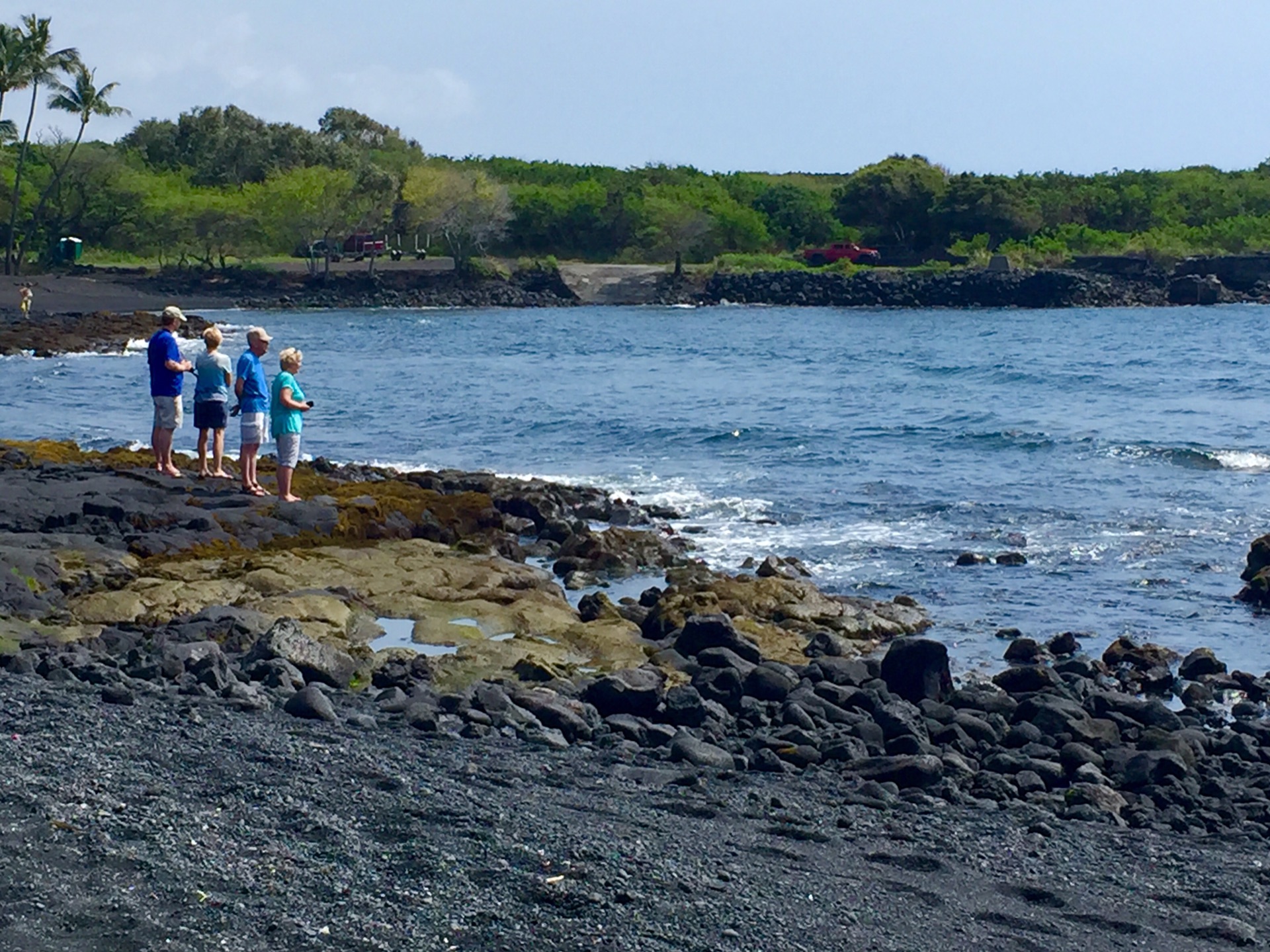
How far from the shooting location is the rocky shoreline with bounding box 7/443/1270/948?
239 inches

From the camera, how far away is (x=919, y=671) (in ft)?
34.8

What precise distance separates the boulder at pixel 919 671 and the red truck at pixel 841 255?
7838cm

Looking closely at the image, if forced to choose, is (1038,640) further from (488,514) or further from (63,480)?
(63,480)

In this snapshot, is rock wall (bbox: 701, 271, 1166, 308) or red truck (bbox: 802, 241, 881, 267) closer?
rock wall (bbox: 701, 271, 1166, 308)

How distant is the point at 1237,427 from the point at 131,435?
19046 mm

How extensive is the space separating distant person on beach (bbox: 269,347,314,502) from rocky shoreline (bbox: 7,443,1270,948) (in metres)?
0.54

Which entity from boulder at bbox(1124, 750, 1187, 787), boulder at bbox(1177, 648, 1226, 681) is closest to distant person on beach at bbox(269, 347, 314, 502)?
boulder at bbox(1177, 648, 1226, 681)

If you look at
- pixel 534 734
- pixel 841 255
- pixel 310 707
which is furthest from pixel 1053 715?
pixel 841 255

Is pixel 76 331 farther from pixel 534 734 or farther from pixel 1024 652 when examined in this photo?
pixel 534 734

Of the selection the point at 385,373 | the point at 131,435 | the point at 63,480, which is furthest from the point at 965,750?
the point at 385,373

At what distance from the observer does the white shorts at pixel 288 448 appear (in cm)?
1482

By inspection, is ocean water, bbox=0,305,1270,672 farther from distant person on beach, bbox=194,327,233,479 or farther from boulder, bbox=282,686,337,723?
boulder, bbox=282,686,337,723

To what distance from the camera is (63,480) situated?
15.9m

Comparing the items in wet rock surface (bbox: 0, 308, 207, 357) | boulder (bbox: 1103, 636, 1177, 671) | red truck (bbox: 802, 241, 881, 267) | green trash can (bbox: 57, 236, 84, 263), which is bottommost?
boulder (bbox: 1103, 636, 1177, 671)
